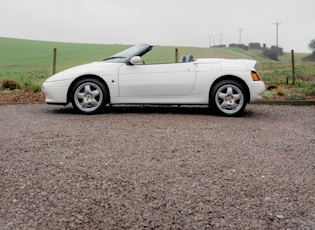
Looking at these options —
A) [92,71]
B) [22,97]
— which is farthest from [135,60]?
[22,97]

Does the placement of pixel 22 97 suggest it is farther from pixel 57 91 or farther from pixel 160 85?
pixel 160 85

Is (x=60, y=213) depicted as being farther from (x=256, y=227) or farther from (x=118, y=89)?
(x=118, y=89)

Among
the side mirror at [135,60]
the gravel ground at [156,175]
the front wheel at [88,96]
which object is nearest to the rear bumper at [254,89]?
the gravel ground at [156,175]

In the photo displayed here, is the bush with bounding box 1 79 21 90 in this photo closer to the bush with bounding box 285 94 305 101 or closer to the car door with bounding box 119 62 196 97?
the car door with bounding box 119 62 196 97

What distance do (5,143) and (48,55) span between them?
45.3 meters

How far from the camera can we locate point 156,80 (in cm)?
800

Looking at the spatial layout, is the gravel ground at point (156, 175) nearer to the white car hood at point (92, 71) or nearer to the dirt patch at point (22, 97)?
the white car hood at point (92, 71)

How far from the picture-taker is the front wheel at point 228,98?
782 cm

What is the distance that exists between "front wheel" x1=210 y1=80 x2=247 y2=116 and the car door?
20.1 inches

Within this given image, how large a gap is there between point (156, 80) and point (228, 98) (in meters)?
1.44

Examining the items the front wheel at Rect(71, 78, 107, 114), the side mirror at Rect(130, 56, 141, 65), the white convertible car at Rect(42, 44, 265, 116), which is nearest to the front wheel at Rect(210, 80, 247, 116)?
the white convertible car at Rect(42, 44, 265, 116)

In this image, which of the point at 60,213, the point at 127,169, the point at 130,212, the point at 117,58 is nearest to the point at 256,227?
the point at 130,212

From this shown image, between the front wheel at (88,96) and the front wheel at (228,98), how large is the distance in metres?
2.15

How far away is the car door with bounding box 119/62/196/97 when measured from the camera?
7.96m
